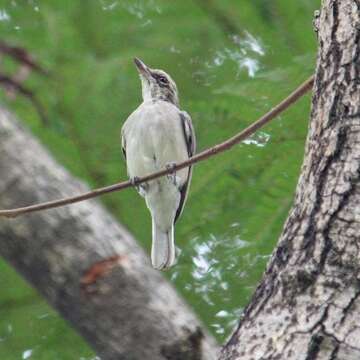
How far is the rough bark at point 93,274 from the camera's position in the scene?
13.1 ft

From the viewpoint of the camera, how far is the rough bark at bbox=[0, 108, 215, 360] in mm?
3996

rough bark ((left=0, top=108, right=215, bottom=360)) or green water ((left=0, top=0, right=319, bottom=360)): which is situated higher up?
green water ((left=0, top=0, right=319, bottom=360))

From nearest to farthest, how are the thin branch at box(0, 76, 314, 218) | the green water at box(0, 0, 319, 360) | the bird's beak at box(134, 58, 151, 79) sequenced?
the thin branch at box(0, 76, 314, 218)
the green water at box(0, 0, 319, 360)
the bird's beak at box(134, 58, 151, 79)

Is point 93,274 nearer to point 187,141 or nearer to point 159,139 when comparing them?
point 187,141

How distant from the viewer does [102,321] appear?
13.3 ft

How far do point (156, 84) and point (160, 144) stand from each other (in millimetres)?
411

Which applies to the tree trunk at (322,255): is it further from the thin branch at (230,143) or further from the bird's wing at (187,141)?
the bird's wing at (187,141)

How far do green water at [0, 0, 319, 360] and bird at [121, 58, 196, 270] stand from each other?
9 centimetres

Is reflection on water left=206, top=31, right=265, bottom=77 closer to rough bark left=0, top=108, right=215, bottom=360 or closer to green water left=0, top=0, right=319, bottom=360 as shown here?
green water left=0, top=0, right=319, bottom=360

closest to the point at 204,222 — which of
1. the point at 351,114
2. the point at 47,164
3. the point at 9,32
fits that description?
the point at 47,164

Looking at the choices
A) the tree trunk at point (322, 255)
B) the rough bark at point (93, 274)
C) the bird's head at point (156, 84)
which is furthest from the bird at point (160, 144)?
the tree trunk at point (322, 255)

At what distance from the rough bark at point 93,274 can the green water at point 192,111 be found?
770mm

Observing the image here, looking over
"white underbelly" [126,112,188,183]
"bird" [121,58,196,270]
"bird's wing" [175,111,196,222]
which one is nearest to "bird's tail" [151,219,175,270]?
"bird" [121,58,196,270]

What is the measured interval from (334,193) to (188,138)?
2702mm
